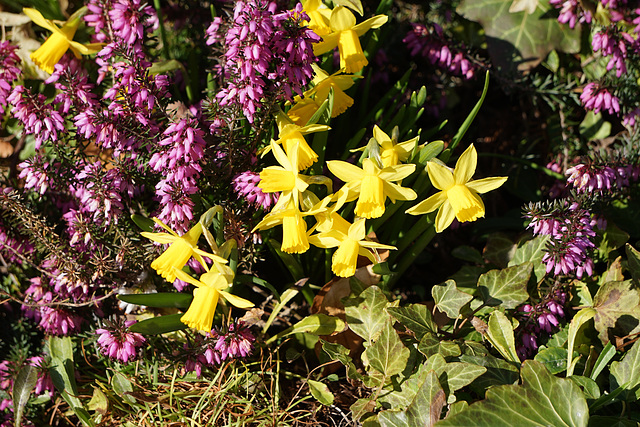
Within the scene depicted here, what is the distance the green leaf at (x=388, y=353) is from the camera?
4.86ft

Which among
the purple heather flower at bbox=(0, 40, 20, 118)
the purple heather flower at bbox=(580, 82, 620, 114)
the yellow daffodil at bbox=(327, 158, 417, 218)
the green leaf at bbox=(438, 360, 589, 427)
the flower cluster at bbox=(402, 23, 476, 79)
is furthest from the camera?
the flower cluster at bbox=(402, 23, 476, 79)

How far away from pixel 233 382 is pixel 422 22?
57.7 inches

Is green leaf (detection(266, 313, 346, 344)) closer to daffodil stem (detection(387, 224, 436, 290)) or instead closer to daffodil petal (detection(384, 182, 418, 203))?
daffodil stem (detection(387, 224, 436, 290))

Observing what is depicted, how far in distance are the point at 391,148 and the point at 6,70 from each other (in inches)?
49.5

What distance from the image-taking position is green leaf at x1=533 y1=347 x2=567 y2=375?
1588mm

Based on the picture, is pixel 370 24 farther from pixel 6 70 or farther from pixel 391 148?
pixel 6 70

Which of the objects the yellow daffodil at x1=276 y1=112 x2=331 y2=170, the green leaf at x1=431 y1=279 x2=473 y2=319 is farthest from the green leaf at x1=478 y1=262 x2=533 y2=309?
the yellow daffodil at x1=276 y1=112 x2=331 y2=170

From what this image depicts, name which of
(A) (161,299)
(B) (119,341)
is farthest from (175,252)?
(B) (119,341)

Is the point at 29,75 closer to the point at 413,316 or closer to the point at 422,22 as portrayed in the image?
the point at 422,22

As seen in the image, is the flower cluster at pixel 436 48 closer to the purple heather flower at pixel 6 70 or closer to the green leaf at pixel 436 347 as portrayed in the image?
the green leaf at pixel 436 347

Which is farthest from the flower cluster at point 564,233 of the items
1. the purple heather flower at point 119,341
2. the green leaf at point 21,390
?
the green leaf at point 21,390

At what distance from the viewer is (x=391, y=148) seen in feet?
4.87

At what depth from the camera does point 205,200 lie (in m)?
1.64

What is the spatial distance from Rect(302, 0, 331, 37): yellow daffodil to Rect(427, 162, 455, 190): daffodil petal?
0.50 metres
